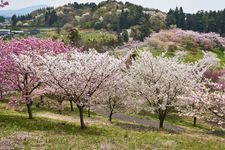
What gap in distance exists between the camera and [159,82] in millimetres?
47781

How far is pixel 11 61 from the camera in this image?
128 feet

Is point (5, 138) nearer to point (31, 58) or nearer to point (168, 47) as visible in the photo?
point (31, 58)

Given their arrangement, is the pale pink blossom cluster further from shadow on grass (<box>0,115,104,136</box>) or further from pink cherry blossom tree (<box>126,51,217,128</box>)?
shadow on grass (<box>0,115,104,136</box>)

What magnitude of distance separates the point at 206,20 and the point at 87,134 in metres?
168

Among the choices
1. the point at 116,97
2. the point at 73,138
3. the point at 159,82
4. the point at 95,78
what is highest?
the point at 95,78

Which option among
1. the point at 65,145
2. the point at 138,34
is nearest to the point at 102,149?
the point at 65,145

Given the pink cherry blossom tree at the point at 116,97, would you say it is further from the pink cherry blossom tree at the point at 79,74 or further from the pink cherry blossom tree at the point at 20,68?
the pink cherry blossom tree at the point at 79,74

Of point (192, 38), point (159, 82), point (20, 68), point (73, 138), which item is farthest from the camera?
point (192, 38)

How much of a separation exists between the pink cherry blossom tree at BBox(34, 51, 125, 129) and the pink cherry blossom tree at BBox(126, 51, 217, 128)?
10.1 m

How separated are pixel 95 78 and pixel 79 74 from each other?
1.92 meters

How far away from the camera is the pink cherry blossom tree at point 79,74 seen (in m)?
35.2

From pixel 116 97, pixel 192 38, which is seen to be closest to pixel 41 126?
pixel 116 97

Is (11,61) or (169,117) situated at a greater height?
(11,61)

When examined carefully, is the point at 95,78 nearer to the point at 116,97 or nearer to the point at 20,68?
the point at 20,68
